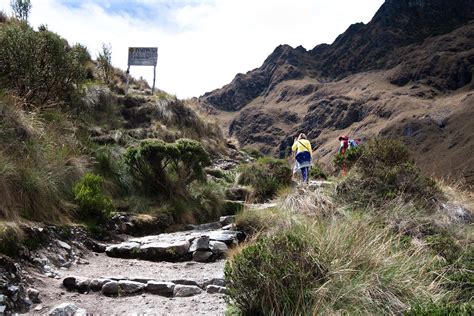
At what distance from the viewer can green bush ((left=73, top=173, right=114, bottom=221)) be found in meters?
7.26

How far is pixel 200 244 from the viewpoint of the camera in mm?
7070

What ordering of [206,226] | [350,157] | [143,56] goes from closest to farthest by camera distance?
1. [206,226]
2. [350,157]
3. [143,56]

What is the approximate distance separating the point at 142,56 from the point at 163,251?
42.7ft

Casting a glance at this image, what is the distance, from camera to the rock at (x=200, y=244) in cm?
704

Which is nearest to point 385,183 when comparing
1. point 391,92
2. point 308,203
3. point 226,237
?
point 308,203

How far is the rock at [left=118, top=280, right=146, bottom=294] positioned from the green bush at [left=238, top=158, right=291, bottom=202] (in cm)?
704

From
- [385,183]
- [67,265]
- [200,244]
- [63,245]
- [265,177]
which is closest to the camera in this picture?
[67,265]

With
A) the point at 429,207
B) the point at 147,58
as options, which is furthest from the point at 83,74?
the point at 429,207

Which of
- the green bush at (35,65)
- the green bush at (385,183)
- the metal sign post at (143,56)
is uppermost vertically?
the metal sign post at (143,56)

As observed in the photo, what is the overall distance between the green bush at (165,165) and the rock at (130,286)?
4.59m

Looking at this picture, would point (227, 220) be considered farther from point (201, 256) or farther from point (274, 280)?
point (274, 280)

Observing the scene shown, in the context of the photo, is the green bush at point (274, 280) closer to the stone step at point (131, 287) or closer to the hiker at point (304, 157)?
the stone step at point (131, 287)

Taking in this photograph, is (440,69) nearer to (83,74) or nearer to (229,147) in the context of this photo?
(229,147)

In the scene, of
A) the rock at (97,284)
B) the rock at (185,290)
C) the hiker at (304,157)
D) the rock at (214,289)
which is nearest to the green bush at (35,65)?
the rock at (97,284)
